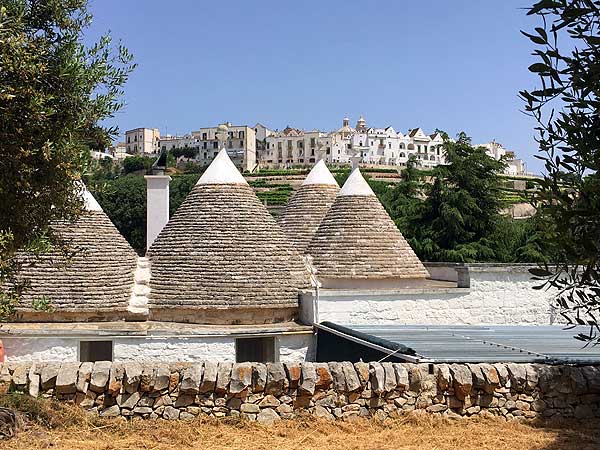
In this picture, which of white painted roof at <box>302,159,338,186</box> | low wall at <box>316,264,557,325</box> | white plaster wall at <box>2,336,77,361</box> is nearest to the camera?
white plaster wall at <box>2,336,77,361</box>

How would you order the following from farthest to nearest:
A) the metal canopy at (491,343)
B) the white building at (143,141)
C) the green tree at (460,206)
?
the white building at (143,141) → the green tree at (460,206) → the metal canopy at (491,343)

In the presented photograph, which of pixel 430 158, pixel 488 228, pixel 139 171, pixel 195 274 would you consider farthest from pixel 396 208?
pixel 430 158

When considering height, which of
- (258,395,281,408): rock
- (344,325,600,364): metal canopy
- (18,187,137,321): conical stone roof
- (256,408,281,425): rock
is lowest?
(256,408,281,425): rock

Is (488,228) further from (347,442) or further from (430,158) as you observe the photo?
(430,158)

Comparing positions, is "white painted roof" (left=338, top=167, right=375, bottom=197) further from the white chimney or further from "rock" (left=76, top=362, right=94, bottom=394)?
"rock" (left=76, top=362, right=94, bottom=394)

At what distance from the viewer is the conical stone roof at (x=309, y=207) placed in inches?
728

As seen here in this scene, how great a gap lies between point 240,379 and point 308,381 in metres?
0.68

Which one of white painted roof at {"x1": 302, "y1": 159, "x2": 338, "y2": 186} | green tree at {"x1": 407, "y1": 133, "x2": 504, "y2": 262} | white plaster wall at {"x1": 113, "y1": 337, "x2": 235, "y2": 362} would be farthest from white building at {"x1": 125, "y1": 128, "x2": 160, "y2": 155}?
white plaster wall at {"x1": 113, "y1": 337, "x2": 235, "y2": 362}

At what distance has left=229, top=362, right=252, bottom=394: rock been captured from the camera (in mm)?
6883

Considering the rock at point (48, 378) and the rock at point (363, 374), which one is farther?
the rock at point (363, 374)

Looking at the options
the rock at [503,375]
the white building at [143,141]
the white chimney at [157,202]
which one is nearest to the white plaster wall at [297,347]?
the white chimney at [157,202]

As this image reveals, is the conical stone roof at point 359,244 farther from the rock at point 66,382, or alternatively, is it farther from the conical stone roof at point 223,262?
the rock at point 66,382

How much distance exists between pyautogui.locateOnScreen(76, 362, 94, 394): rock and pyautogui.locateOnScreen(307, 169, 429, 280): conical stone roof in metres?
8.81

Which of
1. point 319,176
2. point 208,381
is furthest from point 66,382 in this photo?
point 319,176
